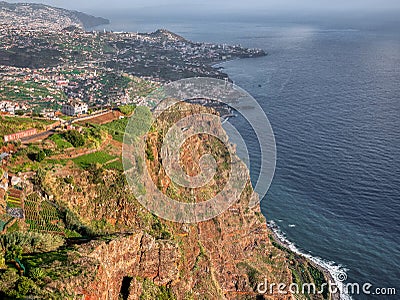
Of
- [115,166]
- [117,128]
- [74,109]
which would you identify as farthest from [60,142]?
[74,109]

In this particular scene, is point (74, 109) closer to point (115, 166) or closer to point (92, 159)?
point (92, 159)

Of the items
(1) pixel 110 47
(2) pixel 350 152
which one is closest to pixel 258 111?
(2) pixel 350 152

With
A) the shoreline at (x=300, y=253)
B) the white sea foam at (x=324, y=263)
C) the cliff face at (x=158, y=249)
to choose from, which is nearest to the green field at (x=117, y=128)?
the cliff face at (x=158, y=249)

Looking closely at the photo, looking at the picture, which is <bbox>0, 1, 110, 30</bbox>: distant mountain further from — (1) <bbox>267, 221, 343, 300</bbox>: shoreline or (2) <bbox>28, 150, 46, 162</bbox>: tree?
(2) <bbox>28, 150, 46, 162</bbox>: tree

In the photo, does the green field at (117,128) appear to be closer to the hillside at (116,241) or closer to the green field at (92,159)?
the hillside at (116,241)

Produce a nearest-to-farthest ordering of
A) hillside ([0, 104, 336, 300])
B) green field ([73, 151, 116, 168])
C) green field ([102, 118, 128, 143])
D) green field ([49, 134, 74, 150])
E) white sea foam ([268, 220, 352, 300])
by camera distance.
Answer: hillside ([0, 104, 336, 300]), green field ([73, 151, 116, 168]), green field ([49, 134, 74, 150]), green field ([102, 118, 128, 143]), white sea foam ([268, 220, 352, 300])
